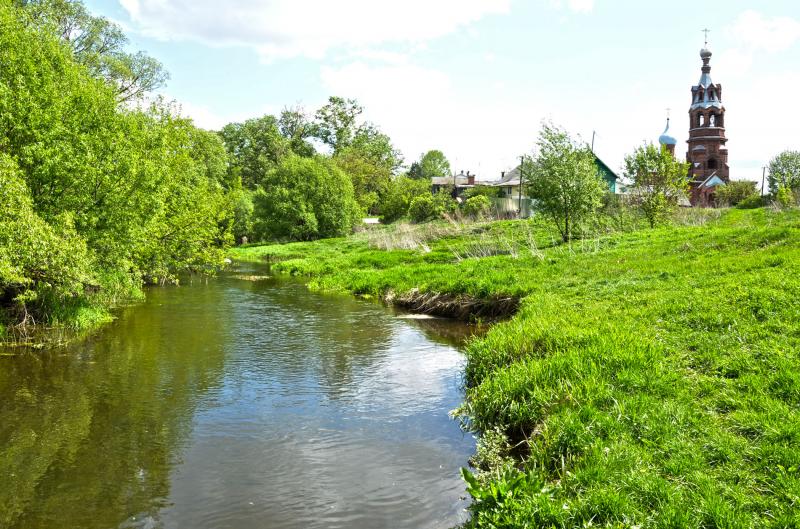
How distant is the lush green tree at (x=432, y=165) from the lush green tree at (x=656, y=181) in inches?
4294

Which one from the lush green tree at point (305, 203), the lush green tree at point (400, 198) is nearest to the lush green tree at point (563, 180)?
the lush green tree at point (305, 203)

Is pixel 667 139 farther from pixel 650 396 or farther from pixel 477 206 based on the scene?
pixel 650 396

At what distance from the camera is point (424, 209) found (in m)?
66.7

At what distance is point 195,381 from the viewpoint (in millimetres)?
13086

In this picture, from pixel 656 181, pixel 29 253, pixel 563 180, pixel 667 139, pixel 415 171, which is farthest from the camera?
pixel 415 171

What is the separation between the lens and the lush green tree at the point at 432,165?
148 metres

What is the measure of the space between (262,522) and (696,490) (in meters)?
5.02

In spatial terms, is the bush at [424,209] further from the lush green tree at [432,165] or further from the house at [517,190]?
the lush green tree at [432,165]

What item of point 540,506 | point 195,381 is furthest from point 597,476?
point 195,381

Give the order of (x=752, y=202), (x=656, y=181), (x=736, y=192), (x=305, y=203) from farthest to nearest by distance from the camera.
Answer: (x=736, y=192) → (x=305, y=203) → (x=752, y=202) → (x=656, y=181)

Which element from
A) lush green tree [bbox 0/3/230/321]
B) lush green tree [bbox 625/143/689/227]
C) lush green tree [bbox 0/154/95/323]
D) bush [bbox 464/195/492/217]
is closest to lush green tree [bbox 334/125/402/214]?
bush [bbox 464/195/492/217]

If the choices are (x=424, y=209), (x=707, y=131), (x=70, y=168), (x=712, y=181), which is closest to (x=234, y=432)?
(x=70, y=168)

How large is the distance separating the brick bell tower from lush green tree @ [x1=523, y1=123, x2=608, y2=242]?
7172 centimetres

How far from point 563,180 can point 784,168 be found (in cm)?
6517
